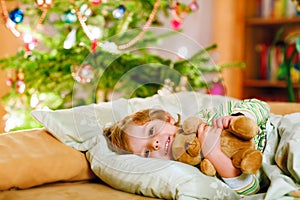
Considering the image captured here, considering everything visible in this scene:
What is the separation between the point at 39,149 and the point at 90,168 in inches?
6.4

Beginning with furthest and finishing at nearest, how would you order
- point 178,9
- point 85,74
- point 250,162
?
point 178,9 < point 85,74 < point 250,162

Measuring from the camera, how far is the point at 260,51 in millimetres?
3891

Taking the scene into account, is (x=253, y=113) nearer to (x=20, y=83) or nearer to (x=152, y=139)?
(x=152, y=139)

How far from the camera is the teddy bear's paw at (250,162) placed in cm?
132

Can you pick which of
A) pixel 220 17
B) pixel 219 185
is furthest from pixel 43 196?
pixel 220 17

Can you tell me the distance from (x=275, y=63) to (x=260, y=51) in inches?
6.2

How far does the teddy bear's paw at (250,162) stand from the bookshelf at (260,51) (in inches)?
96.4

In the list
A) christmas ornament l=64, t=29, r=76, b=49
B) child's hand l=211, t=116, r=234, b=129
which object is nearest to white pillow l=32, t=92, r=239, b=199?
child's hand l=211, t=116, r=234, b=129

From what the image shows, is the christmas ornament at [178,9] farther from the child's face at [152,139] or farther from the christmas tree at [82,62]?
the child's face at [152,139]

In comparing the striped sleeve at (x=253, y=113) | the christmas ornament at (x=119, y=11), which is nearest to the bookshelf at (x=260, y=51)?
the christmas ornament at (x=119, y=11)

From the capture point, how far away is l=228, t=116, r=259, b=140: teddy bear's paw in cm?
135

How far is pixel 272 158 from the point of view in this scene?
1.50m

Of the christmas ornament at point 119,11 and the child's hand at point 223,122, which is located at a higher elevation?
the christmas ornament at point 119,11

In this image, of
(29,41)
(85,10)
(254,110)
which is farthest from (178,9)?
(254,110)
